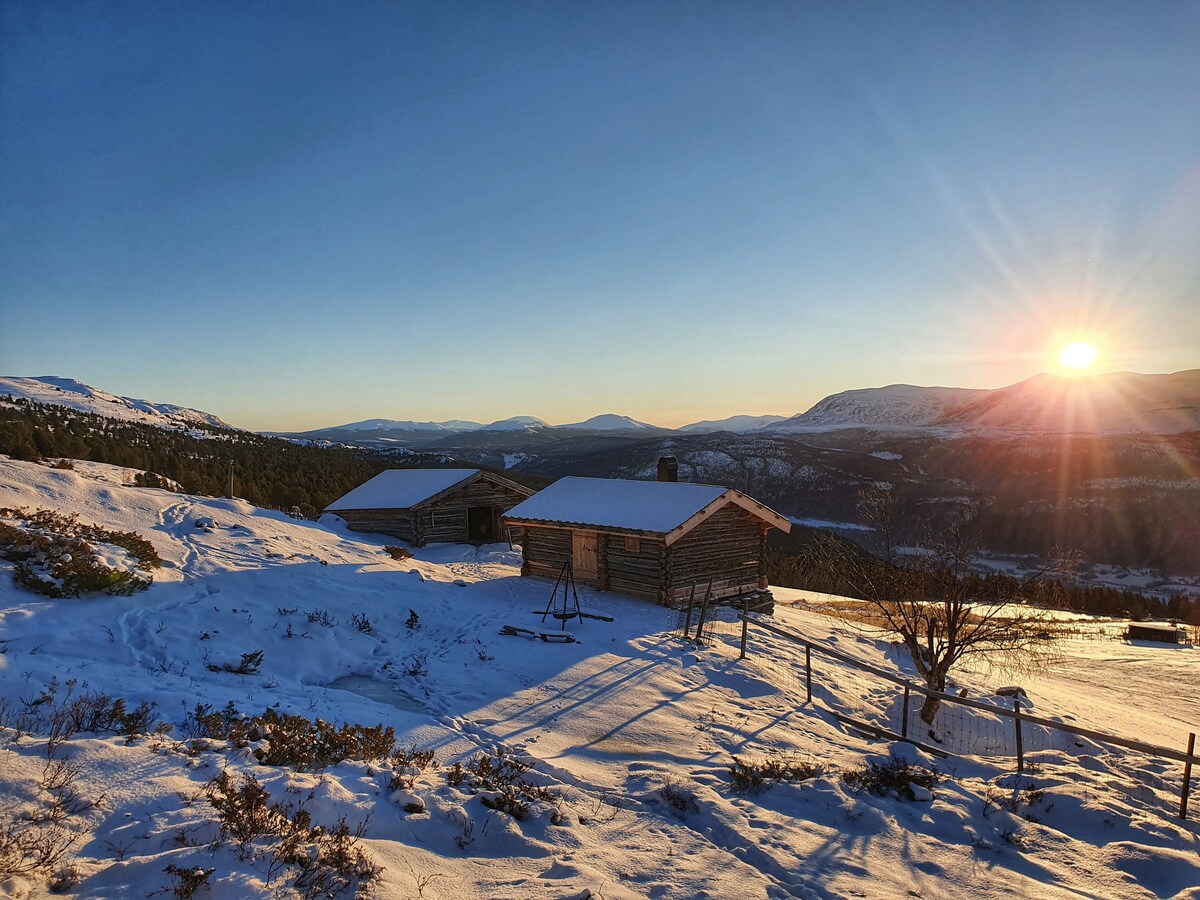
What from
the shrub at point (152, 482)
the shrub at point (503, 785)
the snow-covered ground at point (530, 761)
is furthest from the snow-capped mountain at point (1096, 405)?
the shrub at point (503, 785)

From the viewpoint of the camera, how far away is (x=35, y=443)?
29.5 metres

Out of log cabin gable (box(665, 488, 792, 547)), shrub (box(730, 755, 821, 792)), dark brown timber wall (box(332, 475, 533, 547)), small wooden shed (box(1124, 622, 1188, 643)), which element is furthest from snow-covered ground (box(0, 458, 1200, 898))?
dark brown timber wall (box(332, 475, 533, 547))

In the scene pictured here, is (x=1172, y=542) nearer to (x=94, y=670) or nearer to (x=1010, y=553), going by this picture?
(x=1010, y=553)

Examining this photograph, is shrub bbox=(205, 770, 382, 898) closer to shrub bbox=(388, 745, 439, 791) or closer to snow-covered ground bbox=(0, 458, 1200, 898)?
snow-covered ground bbox=(0, 458, 1200, 898)

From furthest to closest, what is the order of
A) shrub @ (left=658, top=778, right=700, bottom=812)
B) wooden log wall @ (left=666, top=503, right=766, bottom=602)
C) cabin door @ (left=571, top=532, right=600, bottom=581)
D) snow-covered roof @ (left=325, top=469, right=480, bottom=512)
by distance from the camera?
1. snow-covered roof @ (left=325, top=469, right=480, bottom=512)
2. cabin door @ (left=571, top=532, right=600, bottom=581)
3. wooden log wall @ (left=666, top=503, right=766, bottom=602)
4. shrub @ (left=658, top=778, right=700, bottom=812)

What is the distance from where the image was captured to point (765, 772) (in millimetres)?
7883

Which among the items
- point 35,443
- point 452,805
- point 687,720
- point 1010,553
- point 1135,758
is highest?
point 35,443

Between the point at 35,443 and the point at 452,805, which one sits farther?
the point at 35,443

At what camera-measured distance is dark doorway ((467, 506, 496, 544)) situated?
3208 centimetres

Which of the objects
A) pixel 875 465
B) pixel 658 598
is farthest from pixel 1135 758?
pixel 875 465

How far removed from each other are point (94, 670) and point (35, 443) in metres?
29.4

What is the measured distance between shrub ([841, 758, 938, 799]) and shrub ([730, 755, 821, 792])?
0.47 m

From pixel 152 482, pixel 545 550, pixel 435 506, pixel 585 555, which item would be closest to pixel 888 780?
pixel 585 555

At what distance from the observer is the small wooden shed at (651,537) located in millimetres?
19781
